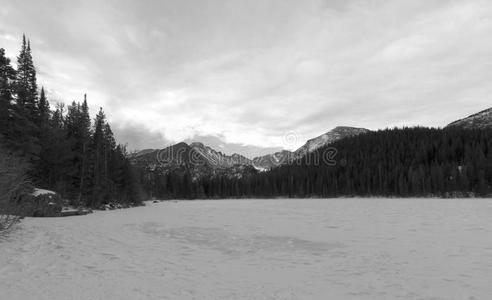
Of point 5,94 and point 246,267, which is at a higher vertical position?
point 5,94

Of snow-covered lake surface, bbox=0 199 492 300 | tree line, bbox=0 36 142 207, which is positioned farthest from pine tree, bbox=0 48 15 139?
snow-covered lake surface, bbox=0 199 492 300

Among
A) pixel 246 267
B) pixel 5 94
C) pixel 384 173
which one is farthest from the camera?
pixel 384 173

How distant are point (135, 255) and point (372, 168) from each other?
13668 cm

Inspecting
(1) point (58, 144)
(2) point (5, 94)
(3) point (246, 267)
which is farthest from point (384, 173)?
(3) point (246, 267)

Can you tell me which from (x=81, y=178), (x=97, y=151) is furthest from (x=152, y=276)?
(x=97, y=151)

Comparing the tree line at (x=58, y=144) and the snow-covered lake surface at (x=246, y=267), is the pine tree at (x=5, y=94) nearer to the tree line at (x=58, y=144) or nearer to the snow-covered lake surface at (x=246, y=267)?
the tree line at (x=58, y=144)

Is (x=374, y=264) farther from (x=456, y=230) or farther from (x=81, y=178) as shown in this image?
(x=81, y=178)

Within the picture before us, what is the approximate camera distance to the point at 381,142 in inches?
6521

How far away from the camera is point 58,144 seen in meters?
44.9

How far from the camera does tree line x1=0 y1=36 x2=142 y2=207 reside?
32.2 meters

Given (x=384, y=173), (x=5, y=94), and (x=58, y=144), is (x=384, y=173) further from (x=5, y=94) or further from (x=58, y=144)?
(x=5, y=94)

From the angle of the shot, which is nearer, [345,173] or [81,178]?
[81,178]

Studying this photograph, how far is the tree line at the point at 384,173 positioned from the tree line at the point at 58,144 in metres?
60.9

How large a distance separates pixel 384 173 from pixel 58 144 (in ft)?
377
